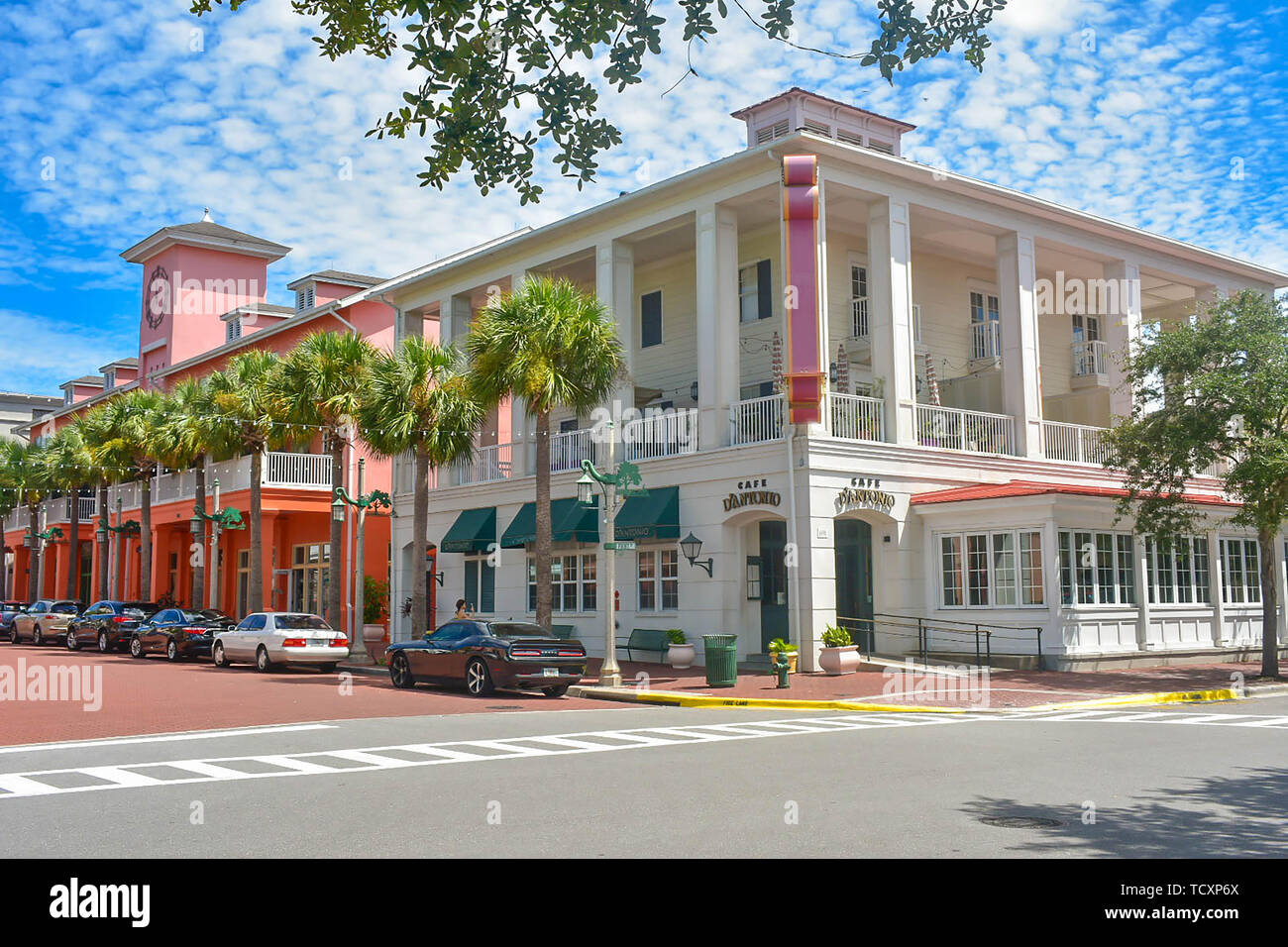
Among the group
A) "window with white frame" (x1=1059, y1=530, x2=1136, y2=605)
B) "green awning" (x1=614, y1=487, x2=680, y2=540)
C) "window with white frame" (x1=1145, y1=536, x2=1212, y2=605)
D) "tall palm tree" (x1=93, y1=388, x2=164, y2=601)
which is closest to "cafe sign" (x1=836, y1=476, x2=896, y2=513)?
"window with white frame" (x1=1059, y1=530, x2=1136, y2=605)

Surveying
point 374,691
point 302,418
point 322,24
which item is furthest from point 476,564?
point 322,24

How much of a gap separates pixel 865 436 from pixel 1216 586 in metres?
9.92

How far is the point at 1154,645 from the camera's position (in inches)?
1031

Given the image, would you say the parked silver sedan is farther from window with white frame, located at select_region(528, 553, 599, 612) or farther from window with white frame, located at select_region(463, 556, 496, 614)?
window with white frame, located at select_region(528, 553, 599, 612)

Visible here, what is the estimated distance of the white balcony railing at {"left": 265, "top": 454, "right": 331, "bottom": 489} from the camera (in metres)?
39.5

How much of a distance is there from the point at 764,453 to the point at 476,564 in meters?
12.3

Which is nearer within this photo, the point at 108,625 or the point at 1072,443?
the point at 1072,443

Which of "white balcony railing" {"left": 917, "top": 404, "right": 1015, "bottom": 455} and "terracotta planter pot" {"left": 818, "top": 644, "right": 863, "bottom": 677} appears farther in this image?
"white balcony railing" {"left": 917, "top": 404, "right": 1015, "bottom": 455}

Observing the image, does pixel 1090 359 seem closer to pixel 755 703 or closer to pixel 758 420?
pixel 758 420

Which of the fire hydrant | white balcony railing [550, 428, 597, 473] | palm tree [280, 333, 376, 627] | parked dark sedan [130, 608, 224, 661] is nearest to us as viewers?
the fire hydrant

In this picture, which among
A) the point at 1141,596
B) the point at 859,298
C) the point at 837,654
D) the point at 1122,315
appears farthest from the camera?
the point at 1122,315

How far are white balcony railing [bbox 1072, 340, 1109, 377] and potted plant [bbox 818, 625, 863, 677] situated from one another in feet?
49.9

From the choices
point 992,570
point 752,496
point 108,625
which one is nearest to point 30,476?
point 108,625

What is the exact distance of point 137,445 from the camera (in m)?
43.0
